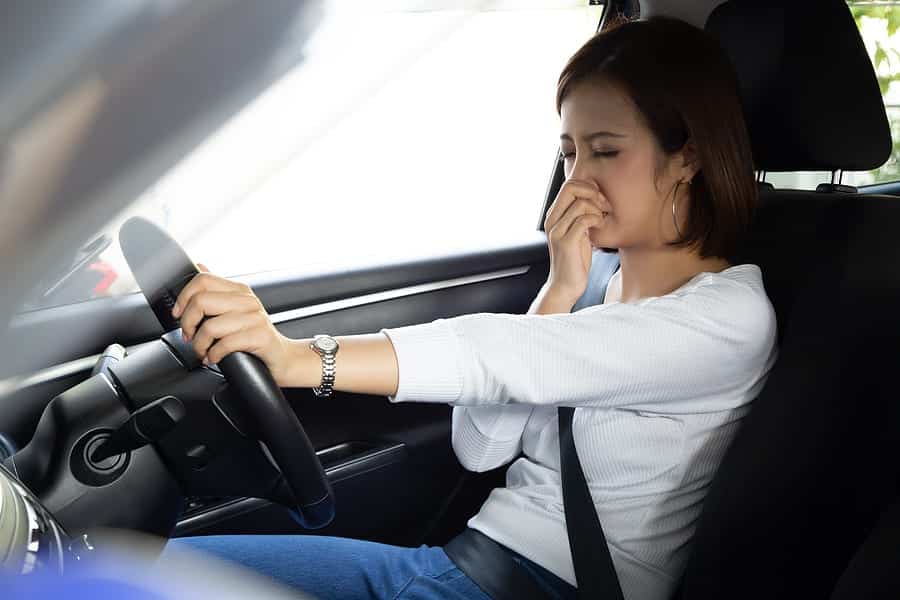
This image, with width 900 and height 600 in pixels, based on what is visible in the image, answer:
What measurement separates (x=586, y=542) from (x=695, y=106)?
62 centimetres

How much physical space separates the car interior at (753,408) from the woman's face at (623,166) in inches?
7.2

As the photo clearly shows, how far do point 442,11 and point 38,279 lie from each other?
1.62ft

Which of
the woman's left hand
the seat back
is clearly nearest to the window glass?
the woman's left hand

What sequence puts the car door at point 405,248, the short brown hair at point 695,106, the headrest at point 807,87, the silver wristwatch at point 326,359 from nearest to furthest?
the silver wristwatch at point 326,359 < the short brown hair at point 695,106 < the headrest at point 807,87 < the car door at point 405,248

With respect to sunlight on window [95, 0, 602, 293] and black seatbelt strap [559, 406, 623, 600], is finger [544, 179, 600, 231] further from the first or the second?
black seatbelt strap [559, 406, 623, 600]

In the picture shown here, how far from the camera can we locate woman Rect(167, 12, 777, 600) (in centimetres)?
108

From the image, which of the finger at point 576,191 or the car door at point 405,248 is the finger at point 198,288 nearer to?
the car door at point 405,248

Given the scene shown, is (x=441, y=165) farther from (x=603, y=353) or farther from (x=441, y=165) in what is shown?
(x=603, y=353)

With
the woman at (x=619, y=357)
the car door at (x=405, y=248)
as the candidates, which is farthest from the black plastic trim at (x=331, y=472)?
the woman at (x=619, y=357)

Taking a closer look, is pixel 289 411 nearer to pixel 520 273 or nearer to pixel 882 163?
pixel 882 163

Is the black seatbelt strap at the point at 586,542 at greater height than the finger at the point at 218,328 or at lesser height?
lesser

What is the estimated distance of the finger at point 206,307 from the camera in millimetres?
898

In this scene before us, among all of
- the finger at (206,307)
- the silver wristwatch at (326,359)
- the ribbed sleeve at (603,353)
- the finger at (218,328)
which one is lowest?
the ribbed sleeve at (603,353)

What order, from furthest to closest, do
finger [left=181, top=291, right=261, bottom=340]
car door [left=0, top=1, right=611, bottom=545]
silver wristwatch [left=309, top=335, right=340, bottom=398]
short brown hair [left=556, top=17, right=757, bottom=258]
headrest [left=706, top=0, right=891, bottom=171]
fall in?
car door [left=0, top=1, right=611, bottom=545] → headrest [left=706, top=0, right=891, bottom=171] → short brown hair [left=556, top=17, right=757, bottom=258] → silver wristwatch [left=309, top=335, right=340, bottom=398] → finger [left=181, top=291, right=261, bottom=340]
